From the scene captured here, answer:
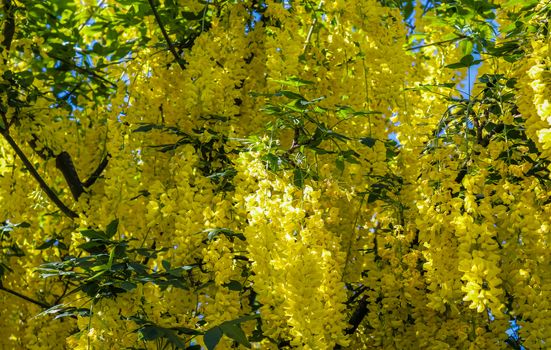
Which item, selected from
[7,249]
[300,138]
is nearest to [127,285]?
[300,138]

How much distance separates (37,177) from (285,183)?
1.67 m

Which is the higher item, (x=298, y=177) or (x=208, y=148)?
(x=208, y=148)

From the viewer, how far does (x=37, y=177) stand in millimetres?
4922

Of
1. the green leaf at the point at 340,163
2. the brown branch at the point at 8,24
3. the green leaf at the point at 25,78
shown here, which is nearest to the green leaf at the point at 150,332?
the green leaf at the point at 340,163

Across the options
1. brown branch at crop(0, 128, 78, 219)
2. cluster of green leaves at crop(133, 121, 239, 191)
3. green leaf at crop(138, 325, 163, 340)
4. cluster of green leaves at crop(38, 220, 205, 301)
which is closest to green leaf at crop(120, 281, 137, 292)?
cluster of green leaves at crop(38, 220, 205, 301)

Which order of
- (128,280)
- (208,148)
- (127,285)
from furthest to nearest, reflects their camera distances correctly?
(208,148) → (128,280) → (127,285)

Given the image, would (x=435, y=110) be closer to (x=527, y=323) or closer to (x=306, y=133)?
(x=306, y=133)

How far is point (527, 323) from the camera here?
3814 mm

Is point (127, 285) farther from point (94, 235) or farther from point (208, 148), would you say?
point (208, 148)

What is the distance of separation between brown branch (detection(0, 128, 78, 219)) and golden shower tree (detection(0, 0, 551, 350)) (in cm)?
1

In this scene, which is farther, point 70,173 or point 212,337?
point 70,173

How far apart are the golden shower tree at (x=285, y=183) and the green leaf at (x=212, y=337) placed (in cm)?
3

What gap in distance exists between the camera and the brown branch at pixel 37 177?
4.89m

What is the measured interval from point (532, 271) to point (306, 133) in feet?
3.68
